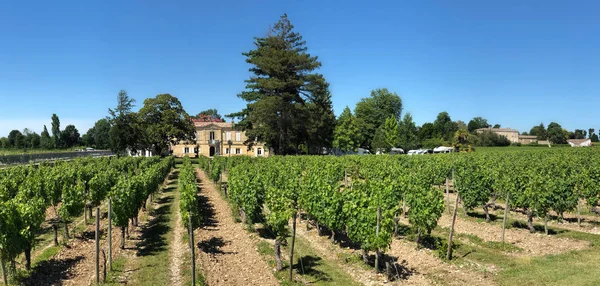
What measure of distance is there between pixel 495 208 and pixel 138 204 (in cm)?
1755

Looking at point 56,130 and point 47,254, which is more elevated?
point 56,130

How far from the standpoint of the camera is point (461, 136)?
258 ft

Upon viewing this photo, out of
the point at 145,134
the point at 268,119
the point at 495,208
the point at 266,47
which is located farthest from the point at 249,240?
the point at 145,134

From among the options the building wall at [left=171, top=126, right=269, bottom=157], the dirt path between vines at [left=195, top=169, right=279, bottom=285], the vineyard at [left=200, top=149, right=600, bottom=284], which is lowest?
the dirt path between vines at [left=195, top=169, right=279, bottom=285]

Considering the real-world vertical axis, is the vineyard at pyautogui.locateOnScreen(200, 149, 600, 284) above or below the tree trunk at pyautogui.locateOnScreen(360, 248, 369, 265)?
above

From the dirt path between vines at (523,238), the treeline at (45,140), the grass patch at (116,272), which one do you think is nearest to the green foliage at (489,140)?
the dirt path between vines at (523,238)

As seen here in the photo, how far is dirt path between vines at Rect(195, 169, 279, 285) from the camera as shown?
10664mm

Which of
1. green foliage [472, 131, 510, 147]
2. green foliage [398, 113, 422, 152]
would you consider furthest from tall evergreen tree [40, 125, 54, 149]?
green foliage [472, 131, 510, 147]

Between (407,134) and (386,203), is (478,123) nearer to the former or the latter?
(407,134)

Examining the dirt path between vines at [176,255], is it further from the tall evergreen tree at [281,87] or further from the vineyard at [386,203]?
the tall evergreen tree at [281,87]

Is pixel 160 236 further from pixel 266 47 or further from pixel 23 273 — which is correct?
pixel 266 47

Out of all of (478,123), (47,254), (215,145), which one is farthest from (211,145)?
(478,123)

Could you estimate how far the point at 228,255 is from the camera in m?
12.9

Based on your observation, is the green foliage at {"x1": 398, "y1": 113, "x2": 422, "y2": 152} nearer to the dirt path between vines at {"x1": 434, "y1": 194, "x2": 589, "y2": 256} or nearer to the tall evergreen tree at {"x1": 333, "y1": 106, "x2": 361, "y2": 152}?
the tall evergreen tree at {"x1": 333, "y1": 106, "x2": 361, "y2": 152}
